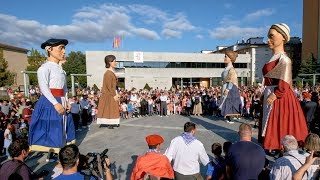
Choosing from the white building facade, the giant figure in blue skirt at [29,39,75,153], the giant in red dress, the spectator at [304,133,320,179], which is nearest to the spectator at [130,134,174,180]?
the spectator at [304,133,320,179]

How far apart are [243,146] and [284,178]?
61 cm

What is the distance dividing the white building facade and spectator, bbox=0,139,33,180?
48.4 metres

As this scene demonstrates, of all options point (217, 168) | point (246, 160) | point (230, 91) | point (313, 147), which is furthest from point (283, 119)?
point (230, 91)

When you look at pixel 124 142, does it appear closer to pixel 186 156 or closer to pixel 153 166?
pixel 186 156

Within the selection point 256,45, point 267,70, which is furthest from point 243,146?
point 256,45

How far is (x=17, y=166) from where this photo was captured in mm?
3453

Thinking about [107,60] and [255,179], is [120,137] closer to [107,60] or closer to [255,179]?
[107,60]

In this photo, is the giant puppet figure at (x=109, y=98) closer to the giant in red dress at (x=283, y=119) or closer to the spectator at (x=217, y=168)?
the giant in red dress at (x=283, y=119)

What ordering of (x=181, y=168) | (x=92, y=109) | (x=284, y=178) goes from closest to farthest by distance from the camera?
1. (x=284, y=178)
2. (x=181, y=168)
3. (x=92, y=109)

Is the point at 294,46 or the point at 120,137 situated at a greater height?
the point at 294,46

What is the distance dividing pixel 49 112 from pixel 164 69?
4984cm

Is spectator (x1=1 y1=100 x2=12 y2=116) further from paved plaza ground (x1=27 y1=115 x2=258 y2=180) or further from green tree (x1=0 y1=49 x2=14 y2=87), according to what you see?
green tree (x1=0 y1=49 x2=14 y2=87)

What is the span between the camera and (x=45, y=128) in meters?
5.32

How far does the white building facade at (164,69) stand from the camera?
5150cm
